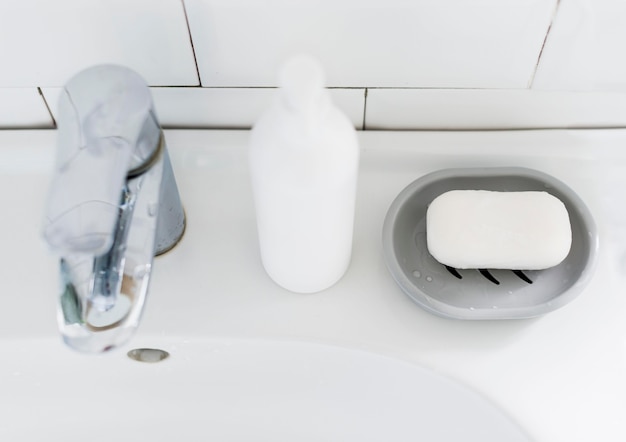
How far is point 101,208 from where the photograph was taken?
13.8 inches

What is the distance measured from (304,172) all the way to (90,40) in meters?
0.19

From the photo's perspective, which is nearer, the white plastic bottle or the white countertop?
the white plastic bottle

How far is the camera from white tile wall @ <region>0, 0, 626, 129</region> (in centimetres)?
43

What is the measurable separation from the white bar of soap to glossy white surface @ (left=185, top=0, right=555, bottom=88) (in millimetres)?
89

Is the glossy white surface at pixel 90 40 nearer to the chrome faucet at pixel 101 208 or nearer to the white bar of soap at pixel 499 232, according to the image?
the chrome faucet at pixel 101 208

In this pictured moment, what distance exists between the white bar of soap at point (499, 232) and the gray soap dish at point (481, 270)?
0.07 feet

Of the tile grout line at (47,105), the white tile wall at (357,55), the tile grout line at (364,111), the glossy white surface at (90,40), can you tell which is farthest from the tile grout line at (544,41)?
the tile grout line at (47,105)

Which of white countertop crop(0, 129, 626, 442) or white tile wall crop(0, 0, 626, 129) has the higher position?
white tile wall crop(0, 0, 626, 129)

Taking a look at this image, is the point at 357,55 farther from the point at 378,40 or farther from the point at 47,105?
the point at 47,105

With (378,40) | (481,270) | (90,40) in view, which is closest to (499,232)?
Answer: (481,270)

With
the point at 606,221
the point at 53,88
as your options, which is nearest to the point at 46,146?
the point at 53,88

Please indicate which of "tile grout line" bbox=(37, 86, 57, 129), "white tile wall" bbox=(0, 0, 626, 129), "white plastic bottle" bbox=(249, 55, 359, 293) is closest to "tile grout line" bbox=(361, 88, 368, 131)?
"white tile wall" bbox=(0, 0, 626, 129)

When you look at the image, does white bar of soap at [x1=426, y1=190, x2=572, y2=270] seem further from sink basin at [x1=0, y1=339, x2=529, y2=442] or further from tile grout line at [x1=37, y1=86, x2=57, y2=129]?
tile grout line at [x1=37, y1=86, x2=57, y2=129]

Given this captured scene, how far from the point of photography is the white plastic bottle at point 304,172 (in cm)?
34
